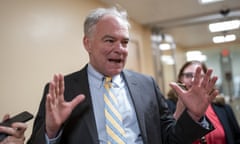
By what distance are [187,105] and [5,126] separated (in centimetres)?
81

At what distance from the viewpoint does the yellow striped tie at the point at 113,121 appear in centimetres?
119

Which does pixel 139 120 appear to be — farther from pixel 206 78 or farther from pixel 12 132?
pixel 12 132

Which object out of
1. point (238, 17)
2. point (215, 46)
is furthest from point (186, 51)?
point (238, 17)

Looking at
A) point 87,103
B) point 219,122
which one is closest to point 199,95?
point 87,103

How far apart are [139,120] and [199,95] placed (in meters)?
0.30

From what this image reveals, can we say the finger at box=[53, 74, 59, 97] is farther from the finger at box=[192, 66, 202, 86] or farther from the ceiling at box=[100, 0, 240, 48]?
the ceiling at box=[100, 0, 240, 48]

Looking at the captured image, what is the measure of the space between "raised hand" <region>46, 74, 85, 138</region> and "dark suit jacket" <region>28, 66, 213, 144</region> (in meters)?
0.06

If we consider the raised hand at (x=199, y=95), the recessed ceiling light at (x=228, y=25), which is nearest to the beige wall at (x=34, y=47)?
the raised hand at (x=199, y=95)

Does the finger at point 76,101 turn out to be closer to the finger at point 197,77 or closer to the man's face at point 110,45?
the man's face at point 110,45

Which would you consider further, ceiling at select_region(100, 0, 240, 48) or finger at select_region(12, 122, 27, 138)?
ceiling at select_region(100, 0, 240, 48)

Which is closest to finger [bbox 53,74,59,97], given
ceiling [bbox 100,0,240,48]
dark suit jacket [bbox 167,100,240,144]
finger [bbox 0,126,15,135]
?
finger [bbox 0,126,15,135]

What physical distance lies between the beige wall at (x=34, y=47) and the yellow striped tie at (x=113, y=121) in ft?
3.22

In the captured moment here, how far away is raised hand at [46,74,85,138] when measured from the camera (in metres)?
1.08

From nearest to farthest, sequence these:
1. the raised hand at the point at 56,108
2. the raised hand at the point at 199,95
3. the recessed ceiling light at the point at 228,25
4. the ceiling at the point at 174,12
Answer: the raised hand at the point at 56,108 < the raised hand at the point at 199,95 < the ceiling at the point at 174,12 < the recessed ceiling light at the point at 228,25
